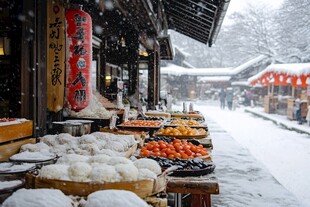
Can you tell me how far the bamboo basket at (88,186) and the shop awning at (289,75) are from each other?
70.9ft

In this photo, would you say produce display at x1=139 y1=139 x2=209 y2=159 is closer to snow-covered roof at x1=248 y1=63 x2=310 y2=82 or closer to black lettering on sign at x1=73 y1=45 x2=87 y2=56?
black lettering on sign at x1=73 y1=45 x2=87 y2=56

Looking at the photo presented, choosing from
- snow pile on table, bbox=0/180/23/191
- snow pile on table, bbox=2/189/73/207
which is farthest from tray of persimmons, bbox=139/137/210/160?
snow pile on table, bbox=2/189/73/207

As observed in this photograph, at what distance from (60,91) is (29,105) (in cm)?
63

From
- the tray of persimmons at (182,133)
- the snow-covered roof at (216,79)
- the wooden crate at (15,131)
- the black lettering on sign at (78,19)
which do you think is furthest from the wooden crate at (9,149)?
the snow-covered roof at (216,79)

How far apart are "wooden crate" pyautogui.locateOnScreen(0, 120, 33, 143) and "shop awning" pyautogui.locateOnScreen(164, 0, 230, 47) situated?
538cm

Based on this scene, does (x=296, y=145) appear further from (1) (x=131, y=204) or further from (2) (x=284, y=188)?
(1) (x=131, y=204)

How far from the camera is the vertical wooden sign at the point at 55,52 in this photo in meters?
5.38

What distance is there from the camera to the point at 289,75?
24.6m

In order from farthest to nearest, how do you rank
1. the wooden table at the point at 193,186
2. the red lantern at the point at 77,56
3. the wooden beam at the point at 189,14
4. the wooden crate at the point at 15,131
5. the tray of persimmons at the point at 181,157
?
the wooden beam at the point at 189,14
the red lantern at the point at 77,56
the wooden crate at the point at 15,131
the tray of persimmons at the point at 181,157
the wooden table at the point at 193,186

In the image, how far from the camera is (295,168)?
946 cm

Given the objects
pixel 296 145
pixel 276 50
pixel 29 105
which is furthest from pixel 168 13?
pixel 276 50

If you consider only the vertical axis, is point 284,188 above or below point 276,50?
below

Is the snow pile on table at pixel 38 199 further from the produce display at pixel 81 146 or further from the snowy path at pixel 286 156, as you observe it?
the snowy path at pixel 286 156

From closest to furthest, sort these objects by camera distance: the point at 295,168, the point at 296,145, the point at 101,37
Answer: the point at 295,168
the point at 101,37
the point at 296,145
